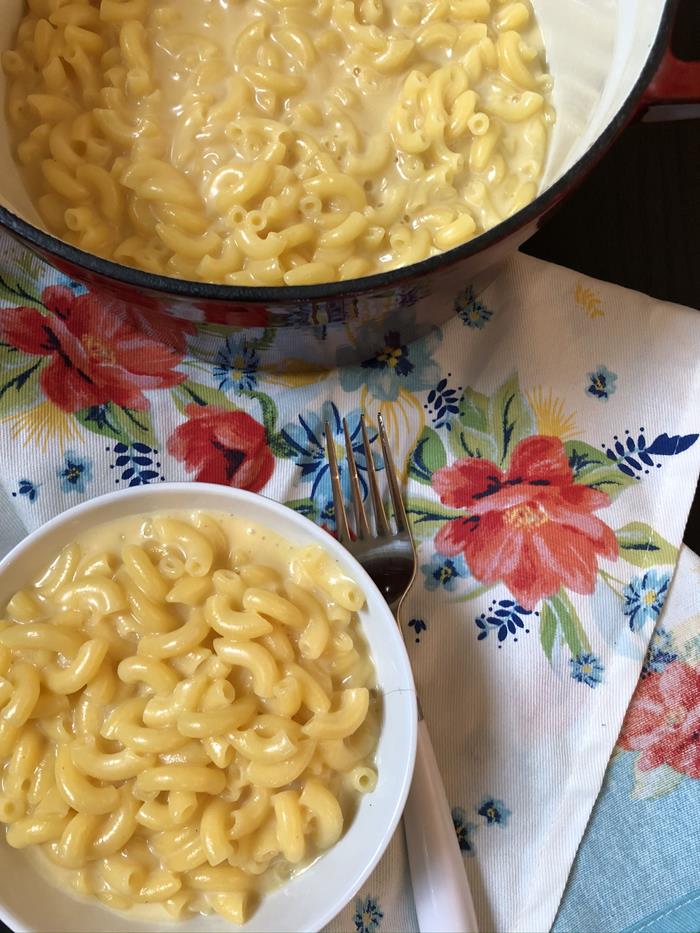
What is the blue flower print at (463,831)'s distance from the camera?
3.22ft

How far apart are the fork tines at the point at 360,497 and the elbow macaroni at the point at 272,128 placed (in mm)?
161

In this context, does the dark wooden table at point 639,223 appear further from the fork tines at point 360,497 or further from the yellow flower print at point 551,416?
the fork tines at point 360,497

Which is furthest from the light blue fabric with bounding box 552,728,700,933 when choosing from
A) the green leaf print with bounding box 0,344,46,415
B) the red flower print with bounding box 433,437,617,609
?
the green leaf print with bounding box 0,344,46,415

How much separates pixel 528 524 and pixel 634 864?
0.38 meters

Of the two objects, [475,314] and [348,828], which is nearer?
[348,828]

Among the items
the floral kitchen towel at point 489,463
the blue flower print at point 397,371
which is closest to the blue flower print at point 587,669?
the floral kitchen towel at point 489,463

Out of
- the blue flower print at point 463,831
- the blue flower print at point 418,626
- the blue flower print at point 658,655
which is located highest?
the blue flower print at point 418,626

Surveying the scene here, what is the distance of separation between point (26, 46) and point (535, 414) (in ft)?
2.34

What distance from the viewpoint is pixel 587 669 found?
1.02 m

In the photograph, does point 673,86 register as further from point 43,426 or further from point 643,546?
point 43,426

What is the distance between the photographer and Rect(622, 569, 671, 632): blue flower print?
40.6 inches

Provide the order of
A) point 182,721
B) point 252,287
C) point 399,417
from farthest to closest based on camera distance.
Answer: point 399,417
point 182,721
point 252,287

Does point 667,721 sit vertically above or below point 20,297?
below

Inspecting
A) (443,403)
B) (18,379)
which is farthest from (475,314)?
(18,379)
